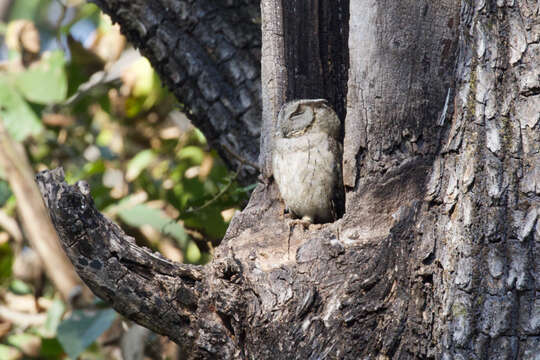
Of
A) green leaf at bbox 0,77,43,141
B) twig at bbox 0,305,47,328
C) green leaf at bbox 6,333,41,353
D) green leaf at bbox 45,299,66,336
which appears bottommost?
green leaf at bbox 6,333,41,353

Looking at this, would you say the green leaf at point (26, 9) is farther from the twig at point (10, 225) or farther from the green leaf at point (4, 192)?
the green leaf at point (4, 192)

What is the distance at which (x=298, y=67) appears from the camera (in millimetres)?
1982

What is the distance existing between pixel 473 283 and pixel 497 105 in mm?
406

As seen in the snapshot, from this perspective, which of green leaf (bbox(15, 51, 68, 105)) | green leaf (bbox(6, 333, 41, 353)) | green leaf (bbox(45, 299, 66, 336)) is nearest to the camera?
green leaf (bbox(15, 51, 68, 105))

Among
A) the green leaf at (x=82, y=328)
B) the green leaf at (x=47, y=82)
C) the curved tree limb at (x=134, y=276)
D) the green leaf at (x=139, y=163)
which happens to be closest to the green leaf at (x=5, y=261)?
the green leaf at (x=139, y=163)

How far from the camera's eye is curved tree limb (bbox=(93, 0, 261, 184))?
8.47 ft

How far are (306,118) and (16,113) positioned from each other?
2.10m

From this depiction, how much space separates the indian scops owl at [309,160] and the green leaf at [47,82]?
1.75 metres

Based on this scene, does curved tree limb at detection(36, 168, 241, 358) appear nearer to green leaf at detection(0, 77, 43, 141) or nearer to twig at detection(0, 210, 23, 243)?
green leaf at detection(0, 77, 43, 141)

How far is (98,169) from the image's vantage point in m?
3.64

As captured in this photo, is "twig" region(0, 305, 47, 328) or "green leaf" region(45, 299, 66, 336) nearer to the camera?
"green leaf" region(45, 299, 66, 336)

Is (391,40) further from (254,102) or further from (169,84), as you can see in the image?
(169,84)

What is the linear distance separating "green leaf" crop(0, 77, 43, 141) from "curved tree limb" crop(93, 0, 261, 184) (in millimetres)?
1040

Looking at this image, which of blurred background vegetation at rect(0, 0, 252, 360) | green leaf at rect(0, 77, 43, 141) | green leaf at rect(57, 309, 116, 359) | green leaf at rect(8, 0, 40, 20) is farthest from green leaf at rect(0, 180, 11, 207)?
green leaf at rect(8, 0, 40, 20)
